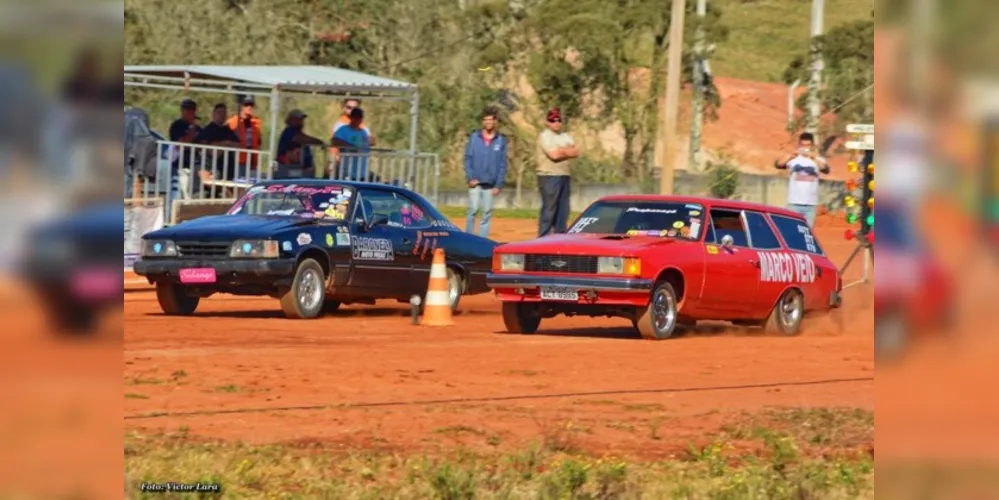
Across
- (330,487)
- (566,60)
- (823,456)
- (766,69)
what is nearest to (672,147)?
(566,60)

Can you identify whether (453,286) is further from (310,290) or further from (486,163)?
(486,163)

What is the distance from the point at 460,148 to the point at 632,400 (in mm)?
24937

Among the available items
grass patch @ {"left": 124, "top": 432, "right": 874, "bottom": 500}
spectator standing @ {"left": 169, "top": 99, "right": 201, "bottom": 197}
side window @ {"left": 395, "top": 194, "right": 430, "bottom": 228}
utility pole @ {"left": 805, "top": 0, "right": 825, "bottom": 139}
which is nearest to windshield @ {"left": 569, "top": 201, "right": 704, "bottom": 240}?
side window @ {"left": 395, "top": 194, "right": 430, "bottom": 228}

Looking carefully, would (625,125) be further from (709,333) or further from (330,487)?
(330,487)

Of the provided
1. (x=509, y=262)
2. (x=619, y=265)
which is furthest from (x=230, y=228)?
(x=619, y=265)

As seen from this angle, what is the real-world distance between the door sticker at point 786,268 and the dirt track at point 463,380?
59 centimetres

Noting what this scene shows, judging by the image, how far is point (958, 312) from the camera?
289 centimetres

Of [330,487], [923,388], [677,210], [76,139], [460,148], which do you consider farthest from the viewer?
[460,148]

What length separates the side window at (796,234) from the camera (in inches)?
651

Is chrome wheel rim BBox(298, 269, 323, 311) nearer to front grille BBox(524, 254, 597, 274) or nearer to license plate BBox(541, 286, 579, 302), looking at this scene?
front grille BBox(524, 254, 597, 274)

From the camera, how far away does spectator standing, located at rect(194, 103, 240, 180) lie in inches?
789

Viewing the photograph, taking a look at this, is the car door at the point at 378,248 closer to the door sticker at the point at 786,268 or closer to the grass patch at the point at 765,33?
the door sticker at the point at 786,268

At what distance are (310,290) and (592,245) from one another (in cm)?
304

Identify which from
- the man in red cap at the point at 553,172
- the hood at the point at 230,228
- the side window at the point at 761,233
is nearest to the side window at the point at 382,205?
the hood at the point at 230,228
